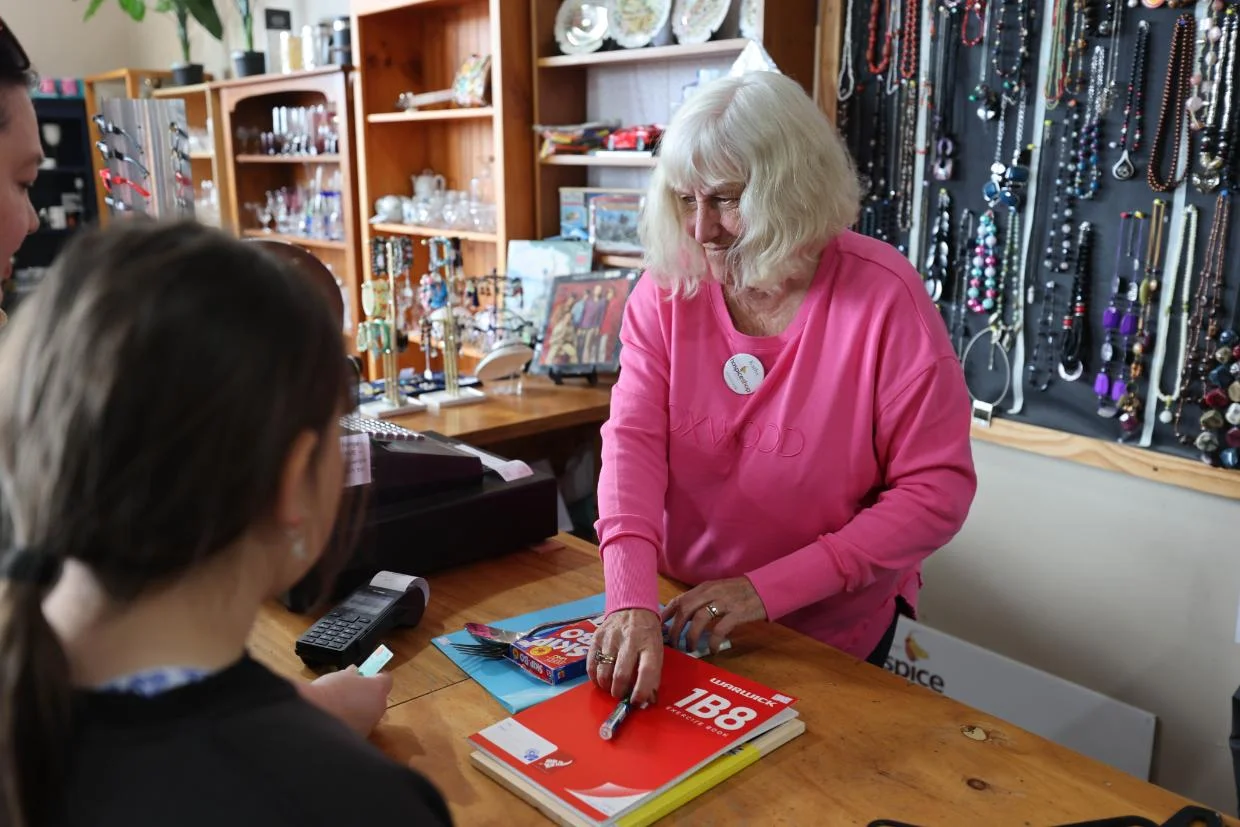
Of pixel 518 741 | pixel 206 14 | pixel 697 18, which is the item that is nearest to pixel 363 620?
pixel 518 741

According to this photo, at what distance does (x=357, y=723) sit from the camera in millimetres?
1010

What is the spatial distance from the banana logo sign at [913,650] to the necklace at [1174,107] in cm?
118

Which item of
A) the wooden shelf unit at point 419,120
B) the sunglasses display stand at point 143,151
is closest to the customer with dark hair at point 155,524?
the sunglasses display stand at point 143,151

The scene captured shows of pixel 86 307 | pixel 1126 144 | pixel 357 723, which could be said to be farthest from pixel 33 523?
pixel 1126 144

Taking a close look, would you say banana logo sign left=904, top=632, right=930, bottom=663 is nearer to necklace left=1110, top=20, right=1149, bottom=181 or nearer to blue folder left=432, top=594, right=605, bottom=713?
necklace left=1110, top=20, right=1149, bottom=181

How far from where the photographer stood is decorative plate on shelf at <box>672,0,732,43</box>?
2.50 meters

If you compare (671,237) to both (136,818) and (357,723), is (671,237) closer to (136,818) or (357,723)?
(357,723)

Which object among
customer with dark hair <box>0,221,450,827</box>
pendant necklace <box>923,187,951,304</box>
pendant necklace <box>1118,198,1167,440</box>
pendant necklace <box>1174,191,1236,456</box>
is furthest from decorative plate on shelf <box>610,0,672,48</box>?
customer with dark hair <box>0,221,450,827</box>

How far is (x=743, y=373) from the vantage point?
1463 mm

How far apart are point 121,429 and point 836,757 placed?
2.52 feet

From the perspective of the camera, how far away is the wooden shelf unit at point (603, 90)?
8.65ft

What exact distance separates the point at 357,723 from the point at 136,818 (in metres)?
0.49

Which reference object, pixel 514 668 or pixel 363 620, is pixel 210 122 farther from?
pixel 514 668

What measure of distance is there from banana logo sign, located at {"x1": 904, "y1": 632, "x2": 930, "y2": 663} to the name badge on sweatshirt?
1.28 m
